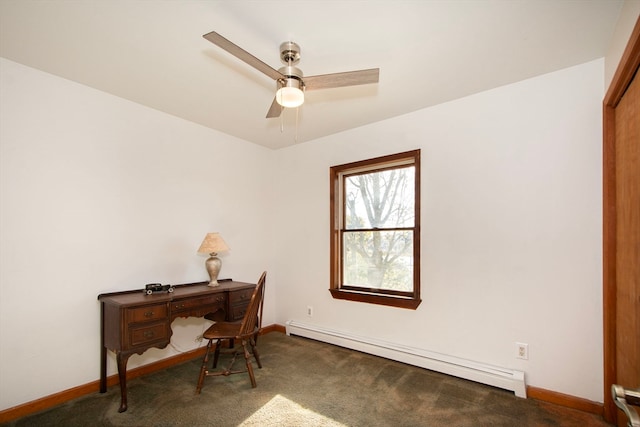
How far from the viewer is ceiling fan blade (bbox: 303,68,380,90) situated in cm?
177

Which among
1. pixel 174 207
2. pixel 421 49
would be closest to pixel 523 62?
pixel 421 49

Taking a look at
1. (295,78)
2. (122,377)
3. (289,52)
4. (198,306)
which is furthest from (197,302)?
(289,52)

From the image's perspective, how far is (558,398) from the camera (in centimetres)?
224

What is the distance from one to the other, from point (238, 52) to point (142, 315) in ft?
6.76

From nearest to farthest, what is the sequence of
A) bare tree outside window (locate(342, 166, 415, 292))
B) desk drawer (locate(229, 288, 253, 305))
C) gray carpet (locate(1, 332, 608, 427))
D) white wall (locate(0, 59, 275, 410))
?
gray carpet (locate(1, 332, 608, 427)) < white wall (locate(0, 59, 275, 410)) < desk drawer (locate(229, 288, 253, 305)) < bare tree outside window (locate(342, 166, 415, 292))

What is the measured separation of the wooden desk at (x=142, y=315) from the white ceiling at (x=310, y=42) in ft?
5.93

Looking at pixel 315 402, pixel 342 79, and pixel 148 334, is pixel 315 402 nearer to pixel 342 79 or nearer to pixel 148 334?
pixel 148 334

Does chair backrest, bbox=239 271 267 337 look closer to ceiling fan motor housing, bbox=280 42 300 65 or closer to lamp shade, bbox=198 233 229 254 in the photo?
lamp shade, bbox=198 233 229 254

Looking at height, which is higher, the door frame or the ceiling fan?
the ceiling fan

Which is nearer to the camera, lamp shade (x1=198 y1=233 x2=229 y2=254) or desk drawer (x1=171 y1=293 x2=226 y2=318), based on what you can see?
desk drawer (x1=171 y1=293 x2=226 y2=318)

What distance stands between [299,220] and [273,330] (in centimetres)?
157

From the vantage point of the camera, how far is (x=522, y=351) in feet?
7.91

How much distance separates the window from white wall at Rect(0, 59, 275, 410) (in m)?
1.60

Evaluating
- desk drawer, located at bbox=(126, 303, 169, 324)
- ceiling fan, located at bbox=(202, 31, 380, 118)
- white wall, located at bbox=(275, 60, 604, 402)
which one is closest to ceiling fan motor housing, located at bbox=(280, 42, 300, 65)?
ceiling fan, located at bbox=(202, 31, 380, 118)
